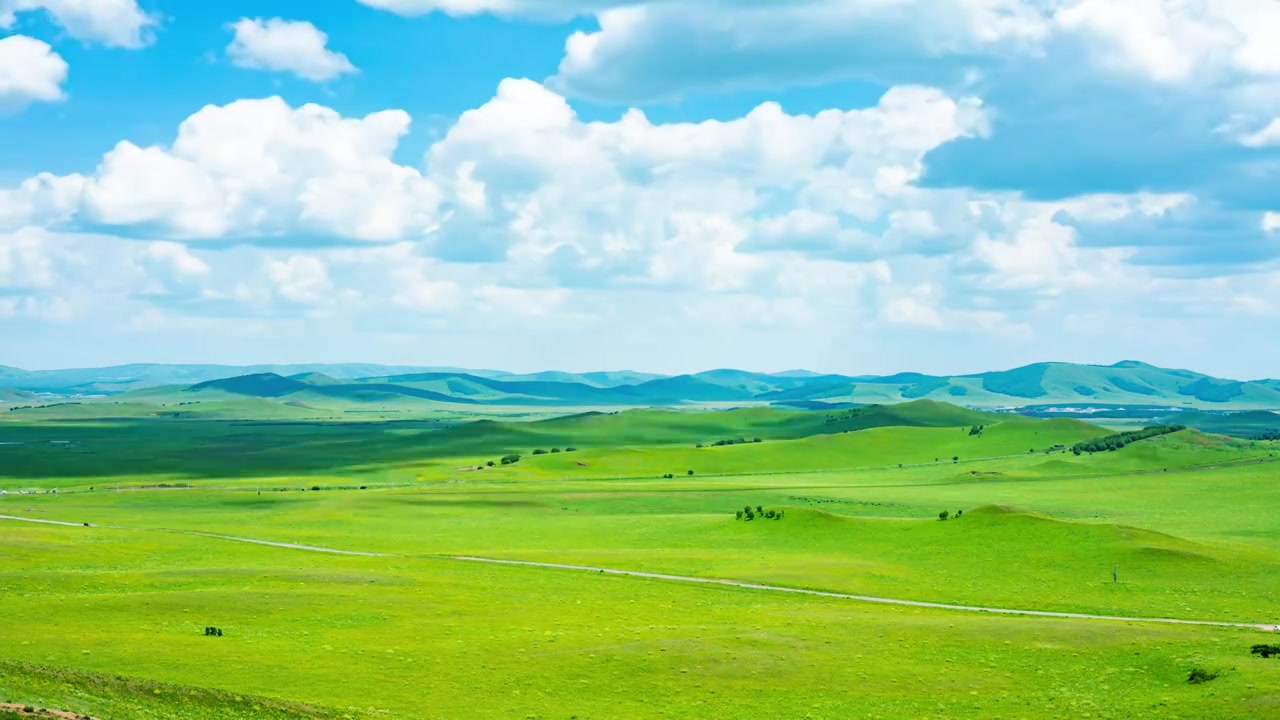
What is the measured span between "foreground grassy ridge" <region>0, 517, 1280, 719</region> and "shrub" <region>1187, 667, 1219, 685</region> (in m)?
0.45

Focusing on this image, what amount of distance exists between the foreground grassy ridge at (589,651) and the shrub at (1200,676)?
17.6 inches

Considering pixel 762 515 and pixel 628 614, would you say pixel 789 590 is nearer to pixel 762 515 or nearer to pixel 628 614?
pixel 628 614

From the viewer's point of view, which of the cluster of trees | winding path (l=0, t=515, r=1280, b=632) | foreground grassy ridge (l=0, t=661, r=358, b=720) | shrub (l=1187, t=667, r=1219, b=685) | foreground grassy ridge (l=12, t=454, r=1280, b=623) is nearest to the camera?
foreground grassy ridge (l=0, t=661, r=358, b=720)

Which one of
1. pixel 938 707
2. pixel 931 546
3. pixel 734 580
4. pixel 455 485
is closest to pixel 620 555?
pixel 734 580

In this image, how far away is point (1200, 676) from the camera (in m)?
47.1

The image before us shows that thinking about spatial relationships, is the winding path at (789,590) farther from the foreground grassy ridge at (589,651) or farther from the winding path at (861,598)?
the foreground grassy ridge at (589,651)

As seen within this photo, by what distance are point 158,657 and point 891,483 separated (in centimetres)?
14072

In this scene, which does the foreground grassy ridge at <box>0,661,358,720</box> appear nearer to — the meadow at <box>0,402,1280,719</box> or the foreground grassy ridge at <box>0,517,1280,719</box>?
the meadow at <box>0,402,1280,719</box>

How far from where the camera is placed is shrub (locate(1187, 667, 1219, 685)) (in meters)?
46.8

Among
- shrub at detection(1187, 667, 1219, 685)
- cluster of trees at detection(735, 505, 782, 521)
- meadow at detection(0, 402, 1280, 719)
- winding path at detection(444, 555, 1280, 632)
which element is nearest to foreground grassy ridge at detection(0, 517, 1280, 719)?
meadow at detection(0, 402, 1280, 719)

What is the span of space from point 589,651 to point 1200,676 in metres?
25.2

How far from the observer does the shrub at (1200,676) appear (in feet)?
153

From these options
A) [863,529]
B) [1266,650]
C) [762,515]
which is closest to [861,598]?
[1266,650]

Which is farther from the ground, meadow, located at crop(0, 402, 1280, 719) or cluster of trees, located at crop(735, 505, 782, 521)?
cluster of trees, located at crop(735, 505, 782, 521)
